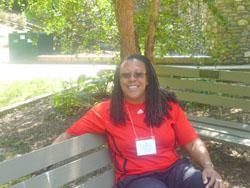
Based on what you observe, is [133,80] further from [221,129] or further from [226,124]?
[226,124]

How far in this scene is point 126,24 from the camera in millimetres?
4762

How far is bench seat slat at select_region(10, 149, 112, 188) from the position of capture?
2.20m

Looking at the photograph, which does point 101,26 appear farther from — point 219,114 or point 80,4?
point 219,114

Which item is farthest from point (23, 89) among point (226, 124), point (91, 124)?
point (91, 124)

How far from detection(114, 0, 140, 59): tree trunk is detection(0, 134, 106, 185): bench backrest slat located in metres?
2.41

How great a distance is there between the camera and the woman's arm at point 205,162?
8.01 ft

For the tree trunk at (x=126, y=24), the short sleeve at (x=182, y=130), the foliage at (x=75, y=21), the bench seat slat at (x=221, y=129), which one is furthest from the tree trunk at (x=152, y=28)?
the short sleeve at (x=182, y=130)

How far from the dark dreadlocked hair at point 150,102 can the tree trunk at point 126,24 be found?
2003 millimetres

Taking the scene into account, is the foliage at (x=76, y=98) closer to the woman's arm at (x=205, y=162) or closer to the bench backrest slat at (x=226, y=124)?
the bench backrest slat at (x=226, y=124)

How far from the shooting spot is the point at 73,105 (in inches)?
234

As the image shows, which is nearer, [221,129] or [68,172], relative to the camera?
[68,172]

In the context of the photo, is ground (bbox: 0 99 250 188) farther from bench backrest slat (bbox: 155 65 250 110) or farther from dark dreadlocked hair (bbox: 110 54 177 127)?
dark dreadlocked hair (bbox: 110 54 177 127)

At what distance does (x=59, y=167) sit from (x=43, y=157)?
0.20 metres

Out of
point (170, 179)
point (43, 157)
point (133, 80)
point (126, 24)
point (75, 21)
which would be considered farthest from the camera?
point (75, 21)
